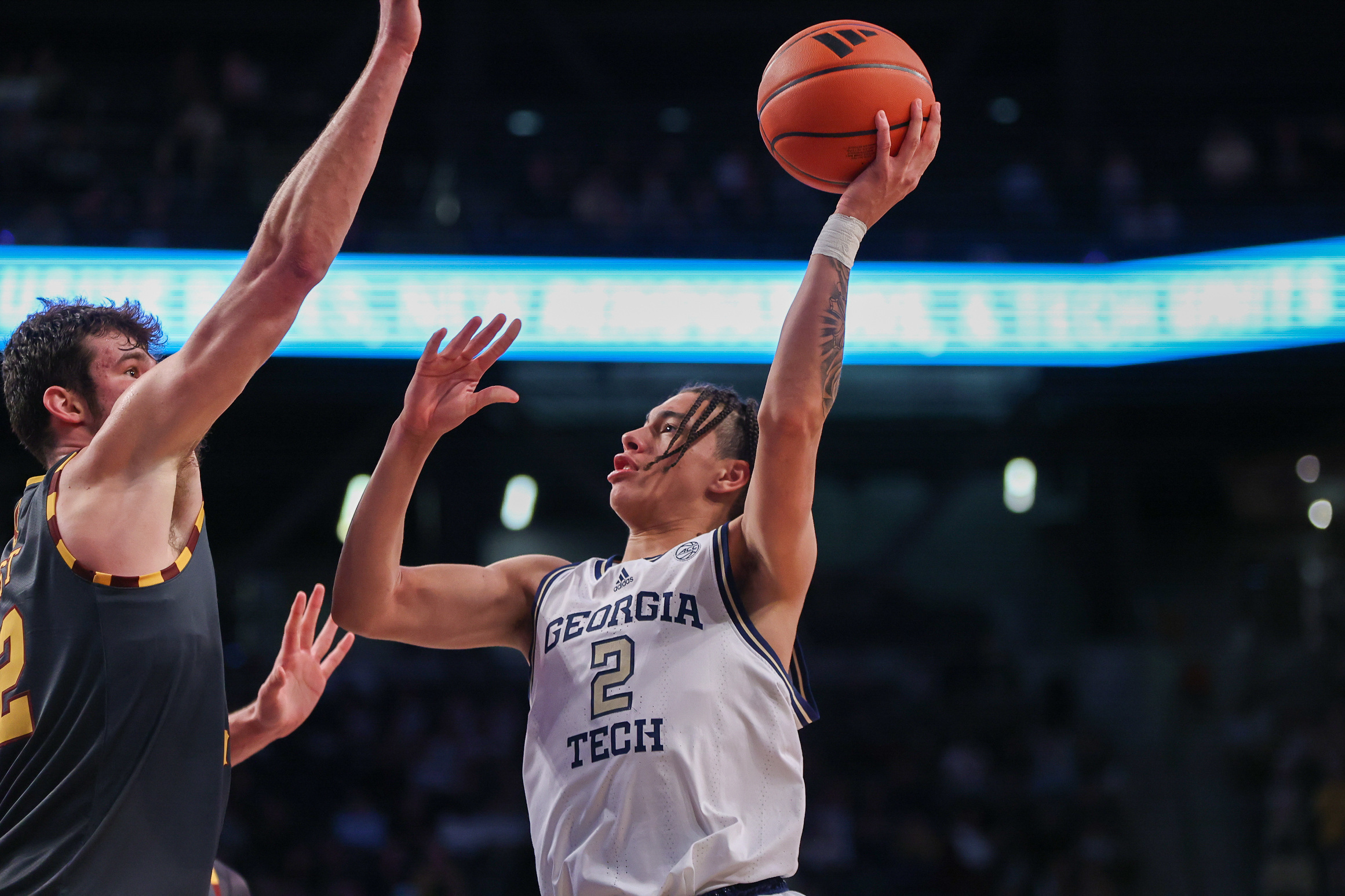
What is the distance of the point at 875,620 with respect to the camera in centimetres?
1132

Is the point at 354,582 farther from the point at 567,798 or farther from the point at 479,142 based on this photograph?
the point at 479,142

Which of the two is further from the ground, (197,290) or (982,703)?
(197,290)

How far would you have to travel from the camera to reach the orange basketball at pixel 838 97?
312 centimetres

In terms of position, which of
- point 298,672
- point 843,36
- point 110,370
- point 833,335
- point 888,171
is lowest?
point 298,672

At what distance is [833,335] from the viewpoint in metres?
2.88

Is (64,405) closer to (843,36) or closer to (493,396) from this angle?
(493,396)

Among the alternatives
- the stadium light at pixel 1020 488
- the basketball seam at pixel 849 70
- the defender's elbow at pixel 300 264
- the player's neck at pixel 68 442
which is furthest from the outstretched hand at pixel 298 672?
the stadium light at pixel 1020 488

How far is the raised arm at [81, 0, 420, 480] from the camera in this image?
2.23 metres

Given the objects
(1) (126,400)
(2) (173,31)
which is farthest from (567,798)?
(2) (173,31)

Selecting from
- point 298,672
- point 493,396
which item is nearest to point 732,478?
point 493,396

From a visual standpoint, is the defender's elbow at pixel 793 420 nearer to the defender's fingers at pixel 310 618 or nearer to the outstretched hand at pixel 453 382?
the outstretched hand at pixel 453 382

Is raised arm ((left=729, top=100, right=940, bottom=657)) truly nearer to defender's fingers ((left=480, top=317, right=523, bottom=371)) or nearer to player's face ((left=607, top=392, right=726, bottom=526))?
player's face ((left=607, top=392, right=726, bottom=526))

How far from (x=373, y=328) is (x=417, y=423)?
6375 mm

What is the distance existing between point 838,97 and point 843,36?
0.76 feet
